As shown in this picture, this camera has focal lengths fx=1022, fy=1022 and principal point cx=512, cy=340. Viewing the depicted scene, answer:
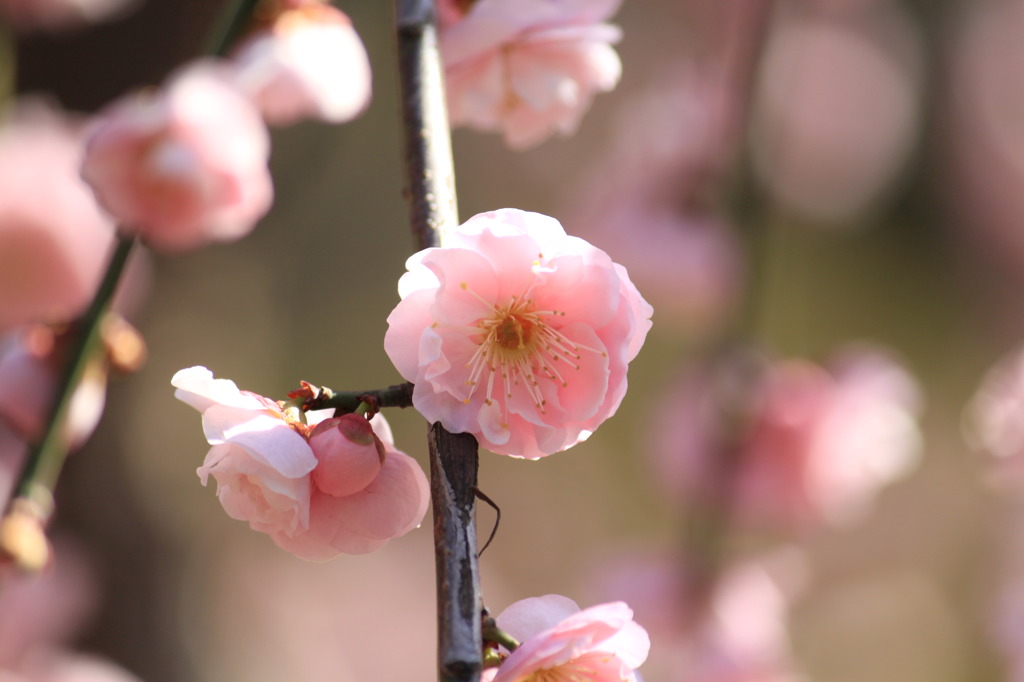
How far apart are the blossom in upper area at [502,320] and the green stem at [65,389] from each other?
317 mm

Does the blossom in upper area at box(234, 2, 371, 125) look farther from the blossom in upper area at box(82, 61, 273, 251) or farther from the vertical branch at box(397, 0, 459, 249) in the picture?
the vertical branch at box(397, 0, 459, 249)

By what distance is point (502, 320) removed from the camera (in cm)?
56

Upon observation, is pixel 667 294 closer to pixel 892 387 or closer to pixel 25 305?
pixel 892 387

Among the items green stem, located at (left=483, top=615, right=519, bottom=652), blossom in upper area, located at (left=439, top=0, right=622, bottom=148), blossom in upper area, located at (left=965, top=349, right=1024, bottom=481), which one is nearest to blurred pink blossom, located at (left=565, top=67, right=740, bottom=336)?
blossom in upper area, located at (left=965, top=349, right=1024, bottom=481)

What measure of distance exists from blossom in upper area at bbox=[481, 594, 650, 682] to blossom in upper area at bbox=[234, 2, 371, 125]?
1.46 feet

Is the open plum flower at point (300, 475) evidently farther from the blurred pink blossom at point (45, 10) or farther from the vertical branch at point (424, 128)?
the blurred pink blossom at point (45, 10)

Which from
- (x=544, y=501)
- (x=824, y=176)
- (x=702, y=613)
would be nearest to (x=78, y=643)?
(x=702, y=613)

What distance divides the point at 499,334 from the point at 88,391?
39 centimetres

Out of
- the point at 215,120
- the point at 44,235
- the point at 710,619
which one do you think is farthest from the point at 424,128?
the point at 710,619

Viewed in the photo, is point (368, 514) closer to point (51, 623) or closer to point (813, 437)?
point (813, 437)

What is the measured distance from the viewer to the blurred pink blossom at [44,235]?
1.16m

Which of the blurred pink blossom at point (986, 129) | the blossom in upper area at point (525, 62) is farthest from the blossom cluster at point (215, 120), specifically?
the blurred pink blossom at point (986, 129)

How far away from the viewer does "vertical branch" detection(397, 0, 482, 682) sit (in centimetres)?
41

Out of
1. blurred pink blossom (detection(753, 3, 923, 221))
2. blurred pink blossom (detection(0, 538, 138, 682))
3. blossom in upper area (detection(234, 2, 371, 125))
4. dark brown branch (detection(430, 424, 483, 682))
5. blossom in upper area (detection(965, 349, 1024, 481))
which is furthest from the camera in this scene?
blurred pink blossom (detection(753, 3, 923, 221))
